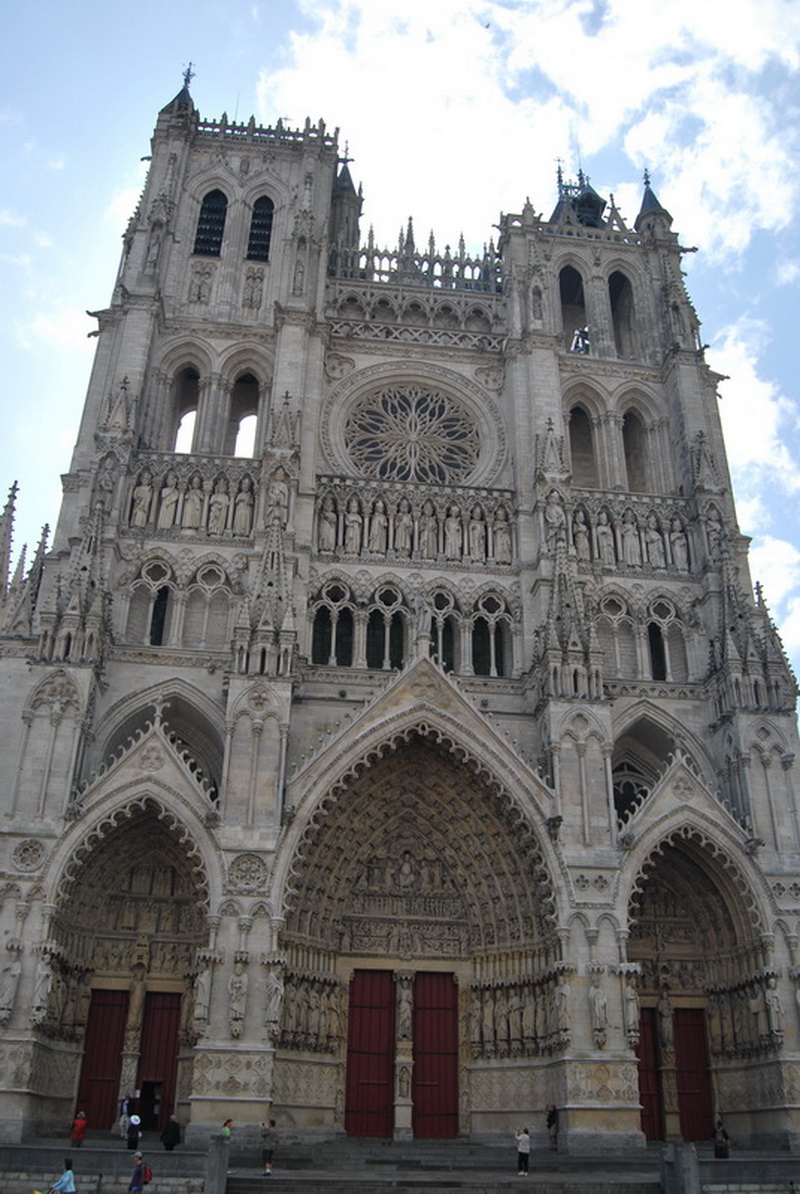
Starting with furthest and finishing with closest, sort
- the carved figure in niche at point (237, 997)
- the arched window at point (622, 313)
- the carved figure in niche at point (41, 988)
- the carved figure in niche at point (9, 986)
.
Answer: the arched window at point (622, 313), the carved figure in niche at point (237, 997), the carved figure in niche at point (41, 988), the carved figure in niche at point (9, 986)

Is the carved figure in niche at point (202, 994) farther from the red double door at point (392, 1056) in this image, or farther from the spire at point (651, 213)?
the spire at point (651, 213)

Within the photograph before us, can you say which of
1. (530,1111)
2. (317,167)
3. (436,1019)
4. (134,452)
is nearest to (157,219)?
(317,167)

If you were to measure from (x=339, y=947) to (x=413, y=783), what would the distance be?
13.1 ft

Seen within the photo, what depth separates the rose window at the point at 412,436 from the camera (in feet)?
96.2

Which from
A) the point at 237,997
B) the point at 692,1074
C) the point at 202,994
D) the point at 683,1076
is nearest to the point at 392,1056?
the point at 237,997

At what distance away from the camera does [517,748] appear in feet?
74.8

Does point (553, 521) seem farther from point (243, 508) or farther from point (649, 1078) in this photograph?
point (649, 1078)

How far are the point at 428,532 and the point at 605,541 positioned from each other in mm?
4818

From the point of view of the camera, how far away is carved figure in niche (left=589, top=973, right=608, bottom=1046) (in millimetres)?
19797

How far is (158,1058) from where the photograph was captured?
21375 mm

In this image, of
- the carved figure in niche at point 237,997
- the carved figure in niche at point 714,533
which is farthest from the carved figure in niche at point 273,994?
the carved figure in niche at point 714,533

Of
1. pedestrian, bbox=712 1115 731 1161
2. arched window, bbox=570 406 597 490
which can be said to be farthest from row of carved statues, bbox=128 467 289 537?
pedestrian, bbox=712 1115 731 1161

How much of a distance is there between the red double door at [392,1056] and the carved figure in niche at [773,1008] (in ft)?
21.4

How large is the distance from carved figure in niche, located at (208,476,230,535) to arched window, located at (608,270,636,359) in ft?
46.6
